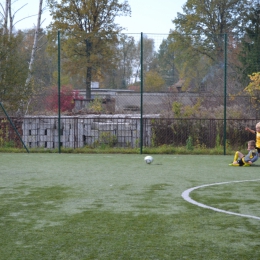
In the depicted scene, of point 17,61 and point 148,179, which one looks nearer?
point 148,179

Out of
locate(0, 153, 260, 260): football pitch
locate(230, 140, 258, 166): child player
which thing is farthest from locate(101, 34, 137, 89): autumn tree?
locate(0, 153, 260, 260): football pitch

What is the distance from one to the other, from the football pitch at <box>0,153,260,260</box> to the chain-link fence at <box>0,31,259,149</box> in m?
5.91

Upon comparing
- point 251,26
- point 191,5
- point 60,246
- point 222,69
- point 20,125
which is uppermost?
point 191,5

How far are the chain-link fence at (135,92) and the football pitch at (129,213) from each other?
591 centimetres

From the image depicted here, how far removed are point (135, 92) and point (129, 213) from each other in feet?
35.7

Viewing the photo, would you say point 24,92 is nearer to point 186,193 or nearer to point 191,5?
point 186,193

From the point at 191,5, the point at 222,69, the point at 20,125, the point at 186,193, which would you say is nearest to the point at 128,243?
the point at 186,193

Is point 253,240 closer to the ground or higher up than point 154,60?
closer to the ground

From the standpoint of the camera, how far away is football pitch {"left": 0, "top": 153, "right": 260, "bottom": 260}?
4832mm

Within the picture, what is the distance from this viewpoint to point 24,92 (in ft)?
60.2

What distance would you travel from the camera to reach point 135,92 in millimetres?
17234

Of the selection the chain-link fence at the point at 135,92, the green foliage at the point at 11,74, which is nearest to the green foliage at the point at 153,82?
the chain-link fence at the point at 135,92

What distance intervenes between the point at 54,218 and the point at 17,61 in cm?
1260

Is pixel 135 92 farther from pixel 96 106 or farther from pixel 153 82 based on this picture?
pixel 96 106
